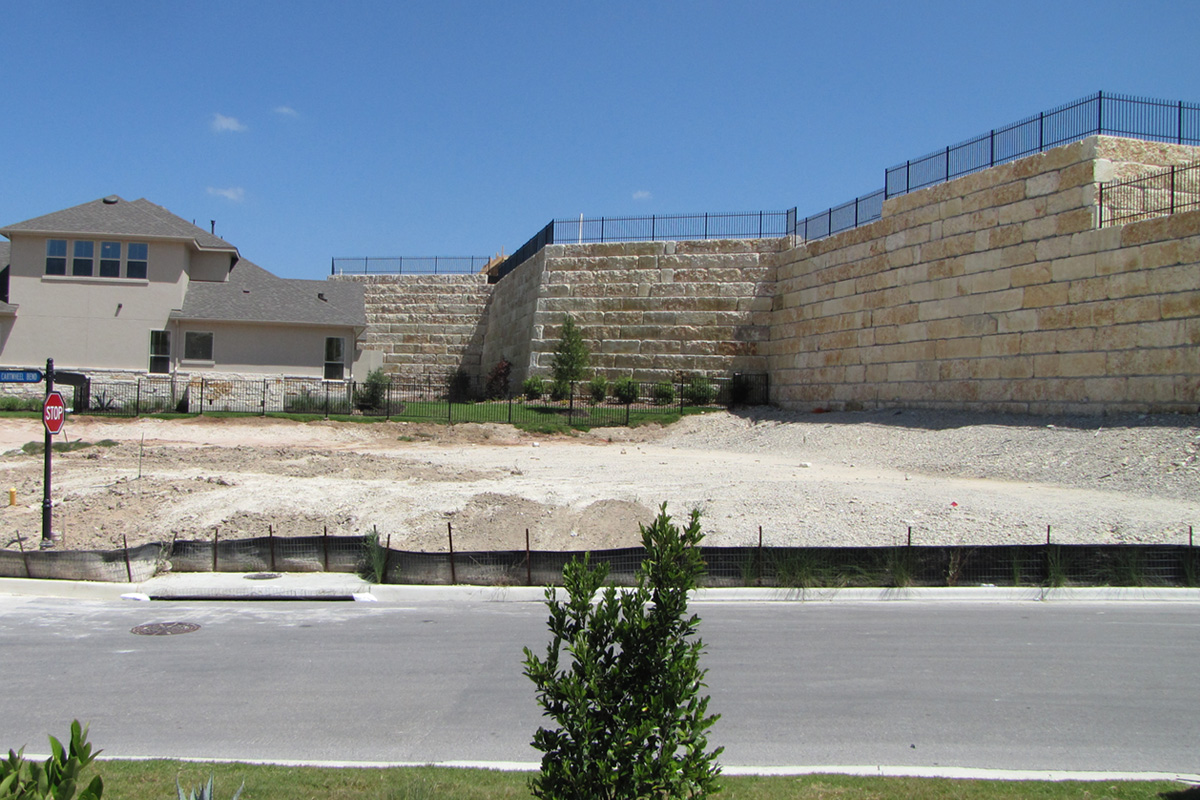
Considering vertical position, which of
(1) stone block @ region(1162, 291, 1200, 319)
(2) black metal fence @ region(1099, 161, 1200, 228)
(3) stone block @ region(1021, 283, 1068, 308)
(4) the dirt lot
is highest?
(2) black metal fence @ region(1099, 161, 1200, 228)

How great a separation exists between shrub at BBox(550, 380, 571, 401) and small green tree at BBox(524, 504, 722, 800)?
30.7 m

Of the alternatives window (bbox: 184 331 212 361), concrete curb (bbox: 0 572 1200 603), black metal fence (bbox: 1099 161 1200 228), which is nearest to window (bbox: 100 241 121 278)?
window (bbox: 184 331 212 361)

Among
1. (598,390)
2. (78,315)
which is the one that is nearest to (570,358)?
(598,390)

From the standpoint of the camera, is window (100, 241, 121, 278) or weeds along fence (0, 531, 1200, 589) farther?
window (100, 241, 121, 278)

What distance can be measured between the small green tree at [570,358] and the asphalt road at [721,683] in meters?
23.2

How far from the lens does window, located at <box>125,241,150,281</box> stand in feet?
115

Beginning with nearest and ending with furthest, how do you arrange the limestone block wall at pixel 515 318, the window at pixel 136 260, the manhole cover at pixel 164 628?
the manhole cover at pixel 164 628 < the window at pixel 136 260 < the limestone block wall at pixel 515 318

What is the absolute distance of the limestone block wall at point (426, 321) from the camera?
48406 millimetres

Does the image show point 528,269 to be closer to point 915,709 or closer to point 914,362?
point 914,362

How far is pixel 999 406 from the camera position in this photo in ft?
76.9

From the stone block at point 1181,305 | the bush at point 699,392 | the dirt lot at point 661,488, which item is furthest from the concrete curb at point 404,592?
the bush at point 699,392

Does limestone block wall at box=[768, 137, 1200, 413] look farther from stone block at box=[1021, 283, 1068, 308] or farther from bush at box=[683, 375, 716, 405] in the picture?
bush at box=[683, 375, 716, 405]

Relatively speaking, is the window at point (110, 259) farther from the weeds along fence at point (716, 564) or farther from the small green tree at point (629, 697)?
the small green tree at point (629, 697)

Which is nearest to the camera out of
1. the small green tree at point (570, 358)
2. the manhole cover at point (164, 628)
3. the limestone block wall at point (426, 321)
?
the manhole cover at point (164, 628)
